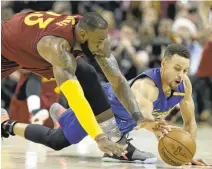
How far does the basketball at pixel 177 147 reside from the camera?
471 centimetres

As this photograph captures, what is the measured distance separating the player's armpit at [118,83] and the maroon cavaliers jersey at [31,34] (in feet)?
1.15

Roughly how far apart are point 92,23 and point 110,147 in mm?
1073

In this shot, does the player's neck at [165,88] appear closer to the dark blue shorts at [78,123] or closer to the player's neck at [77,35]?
the dark blue shorts at [78,123]

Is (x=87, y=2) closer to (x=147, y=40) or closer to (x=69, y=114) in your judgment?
(x=147, y=40)

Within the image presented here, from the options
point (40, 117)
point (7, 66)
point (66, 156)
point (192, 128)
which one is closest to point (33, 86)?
point (40, 117)

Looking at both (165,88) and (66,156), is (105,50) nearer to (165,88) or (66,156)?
(165,88)

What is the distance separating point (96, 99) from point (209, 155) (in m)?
1.32

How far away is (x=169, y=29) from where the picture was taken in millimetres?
10961

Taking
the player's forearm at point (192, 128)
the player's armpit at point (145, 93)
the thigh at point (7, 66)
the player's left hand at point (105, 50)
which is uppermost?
the player's left hand at point (105, 50)

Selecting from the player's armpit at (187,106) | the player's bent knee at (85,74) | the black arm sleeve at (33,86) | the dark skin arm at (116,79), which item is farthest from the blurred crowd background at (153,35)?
the dark skin arm at (116,79)

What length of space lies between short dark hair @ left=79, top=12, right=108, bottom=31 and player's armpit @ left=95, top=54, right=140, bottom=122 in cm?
40

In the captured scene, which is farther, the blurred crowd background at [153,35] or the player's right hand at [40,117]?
the blurred crowd background at [153,35]

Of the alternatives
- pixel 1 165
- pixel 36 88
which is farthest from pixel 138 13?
pixel 1 165

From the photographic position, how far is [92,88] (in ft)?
17.3
